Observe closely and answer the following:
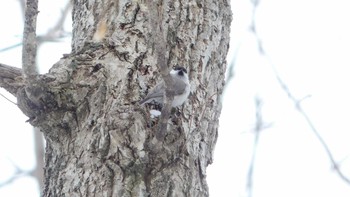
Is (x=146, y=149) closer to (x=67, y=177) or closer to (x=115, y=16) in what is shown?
(x=67, y=177)

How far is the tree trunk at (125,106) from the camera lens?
66.5 inches

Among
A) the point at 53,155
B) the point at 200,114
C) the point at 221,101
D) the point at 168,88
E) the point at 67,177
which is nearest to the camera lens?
the point at 168,88

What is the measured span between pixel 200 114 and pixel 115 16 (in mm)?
512

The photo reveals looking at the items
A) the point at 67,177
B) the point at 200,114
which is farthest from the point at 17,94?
the point at 200,114

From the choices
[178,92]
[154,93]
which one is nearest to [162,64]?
[178,92]

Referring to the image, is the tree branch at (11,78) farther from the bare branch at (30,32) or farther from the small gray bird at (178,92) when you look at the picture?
the small gray bird at (178,92)

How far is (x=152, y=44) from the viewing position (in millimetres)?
2023

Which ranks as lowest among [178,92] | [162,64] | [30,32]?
[162,64]

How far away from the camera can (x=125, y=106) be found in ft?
5.96

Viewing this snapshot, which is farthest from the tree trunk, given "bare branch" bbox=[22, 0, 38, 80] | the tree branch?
"bare branch" bbox=[22, 0, 38, 80]

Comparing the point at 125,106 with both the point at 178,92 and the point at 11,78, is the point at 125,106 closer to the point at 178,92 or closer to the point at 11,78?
the point at 178,92

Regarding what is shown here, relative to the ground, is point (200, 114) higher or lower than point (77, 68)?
lower

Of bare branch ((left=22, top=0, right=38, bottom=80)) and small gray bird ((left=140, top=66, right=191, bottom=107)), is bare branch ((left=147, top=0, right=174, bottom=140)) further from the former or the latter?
bare branch ((left=22, top=0, right=38, bottom=80))

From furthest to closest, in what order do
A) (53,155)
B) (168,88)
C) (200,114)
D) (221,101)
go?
1. (221,101)
2. (200,114)
3. (53,155)
4. (168,88)
